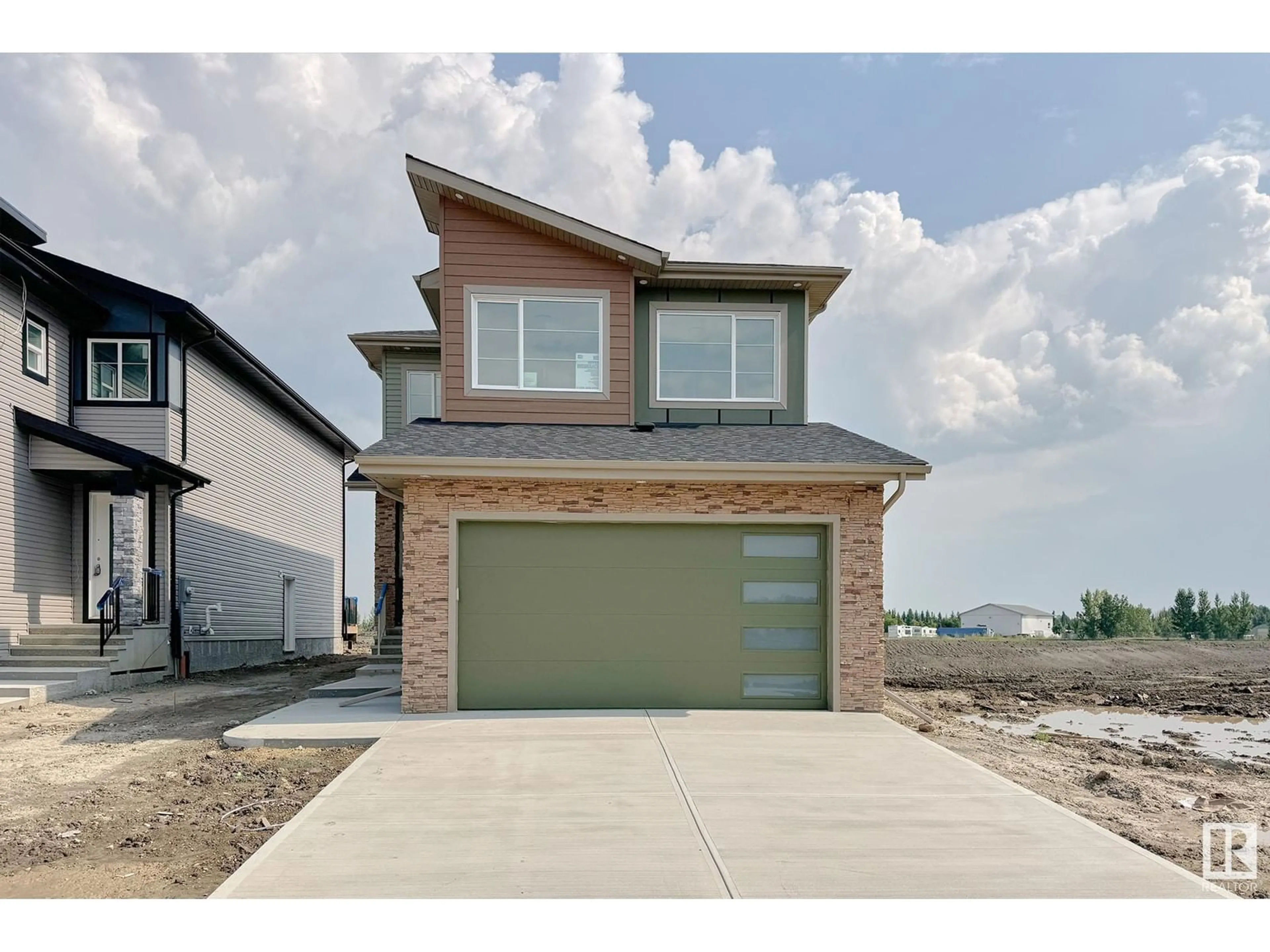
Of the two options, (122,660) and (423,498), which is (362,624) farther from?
(423,498)

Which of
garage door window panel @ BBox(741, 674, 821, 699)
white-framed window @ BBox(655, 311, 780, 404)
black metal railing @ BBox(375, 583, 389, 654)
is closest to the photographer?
garage door window panel @ BBox(741, 674, 821, 699)

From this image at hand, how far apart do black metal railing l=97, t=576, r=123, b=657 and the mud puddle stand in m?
14.0

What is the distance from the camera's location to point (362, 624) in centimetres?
4009

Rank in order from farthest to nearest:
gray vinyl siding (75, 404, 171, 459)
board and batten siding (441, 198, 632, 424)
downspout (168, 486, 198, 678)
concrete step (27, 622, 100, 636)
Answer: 1. downspout (168, 486, 198, 678)
2. gray vinyl siding (75, 404, 171, 459)
3. concrete step (27, 622, 100, 636)
4. board and batten siding (441, 198, 632, 424)

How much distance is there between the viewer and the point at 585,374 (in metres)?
12.3

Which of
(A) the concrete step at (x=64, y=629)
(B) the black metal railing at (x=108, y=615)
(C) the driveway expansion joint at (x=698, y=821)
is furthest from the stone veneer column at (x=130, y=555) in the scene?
(C) the driveway expansion joint at (x=698, y=821)

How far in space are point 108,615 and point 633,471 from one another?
38.4 feet

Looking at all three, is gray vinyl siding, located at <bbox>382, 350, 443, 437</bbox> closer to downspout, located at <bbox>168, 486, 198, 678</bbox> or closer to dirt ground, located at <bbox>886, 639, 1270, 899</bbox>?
downspout, located at <bbox>168, 486, 198, 678</bbox>

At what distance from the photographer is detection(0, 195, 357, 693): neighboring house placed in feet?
48.5

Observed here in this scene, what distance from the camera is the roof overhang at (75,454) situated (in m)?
14.9

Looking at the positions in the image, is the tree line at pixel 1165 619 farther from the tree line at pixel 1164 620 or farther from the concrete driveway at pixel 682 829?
the concrete driveway at pixel 682 829

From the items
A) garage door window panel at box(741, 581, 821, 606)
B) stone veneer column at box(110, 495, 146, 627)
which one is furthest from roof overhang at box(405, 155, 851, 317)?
stone veneer column at box(110, 495, 146, 627)

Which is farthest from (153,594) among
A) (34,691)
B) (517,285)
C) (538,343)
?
(517,285)

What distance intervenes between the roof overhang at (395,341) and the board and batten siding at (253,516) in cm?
347
